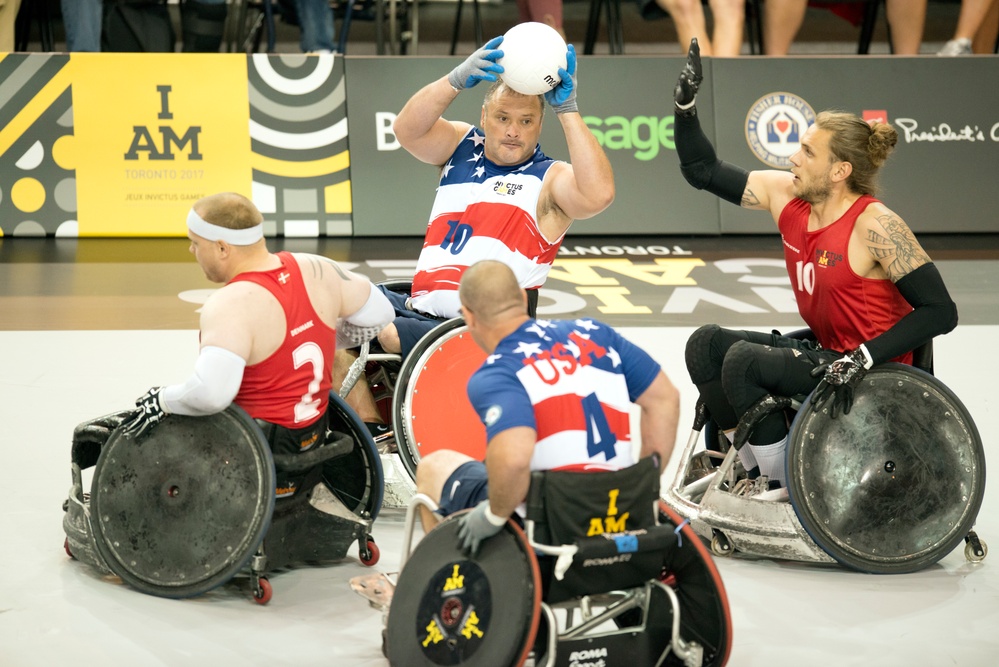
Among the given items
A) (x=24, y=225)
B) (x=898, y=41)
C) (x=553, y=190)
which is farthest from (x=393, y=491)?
(x=898, y=41)

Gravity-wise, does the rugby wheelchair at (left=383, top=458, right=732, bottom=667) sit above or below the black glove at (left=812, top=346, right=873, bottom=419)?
below

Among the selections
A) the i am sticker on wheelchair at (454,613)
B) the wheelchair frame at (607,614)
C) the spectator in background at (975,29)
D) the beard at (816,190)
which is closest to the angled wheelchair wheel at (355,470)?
the wheelchair frame at (607,614)

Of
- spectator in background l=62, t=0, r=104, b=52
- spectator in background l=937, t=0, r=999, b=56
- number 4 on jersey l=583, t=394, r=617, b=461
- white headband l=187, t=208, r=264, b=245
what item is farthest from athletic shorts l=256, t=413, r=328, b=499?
spectator in background l=937, t=0, r=999, b=56

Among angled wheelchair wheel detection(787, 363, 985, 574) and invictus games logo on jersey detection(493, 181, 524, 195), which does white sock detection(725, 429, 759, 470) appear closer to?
angled wheelchair wheel detection(787, 363, 985, 574)

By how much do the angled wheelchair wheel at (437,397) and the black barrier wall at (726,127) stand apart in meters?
6.20

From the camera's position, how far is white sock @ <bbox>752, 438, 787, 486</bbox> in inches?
197

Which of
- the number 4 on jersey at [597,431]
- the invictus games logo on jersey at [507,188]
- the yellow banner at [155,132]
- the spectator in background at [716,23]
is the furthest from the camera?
the spectator in background at [716,23]

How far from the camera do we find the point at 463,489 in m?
3.90

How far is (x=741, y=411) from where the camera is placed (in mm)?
4965

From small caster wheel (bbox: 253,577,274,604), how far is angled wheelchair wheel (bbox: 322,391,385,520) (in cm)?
57

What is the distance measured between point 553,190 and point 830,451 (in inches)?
69.6

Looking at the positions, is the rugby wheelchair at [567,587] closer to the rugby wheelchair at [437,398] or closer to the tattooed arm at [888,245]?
the rugby wheelchair at [437,398]

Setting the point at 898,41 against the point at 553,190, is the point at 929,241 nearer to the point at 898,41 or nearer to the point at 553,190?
the point at 898,41

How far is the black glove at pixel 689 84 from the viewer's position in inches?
210
